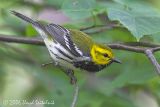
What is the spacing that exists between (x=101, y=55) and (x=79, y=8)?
304 mm

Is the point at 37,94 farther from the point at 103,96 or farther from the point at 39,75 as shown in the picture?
the point at 103,96

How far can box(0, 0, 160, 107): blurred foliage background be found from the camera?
262cm

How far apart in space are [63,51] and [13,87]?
7.21 feet

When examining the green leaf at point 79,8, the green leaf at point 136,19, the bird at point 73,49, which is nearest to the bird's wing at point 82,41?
the bird at point 73,49

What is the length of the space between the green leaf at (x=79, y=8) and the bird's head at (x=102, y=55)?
8.3 inches

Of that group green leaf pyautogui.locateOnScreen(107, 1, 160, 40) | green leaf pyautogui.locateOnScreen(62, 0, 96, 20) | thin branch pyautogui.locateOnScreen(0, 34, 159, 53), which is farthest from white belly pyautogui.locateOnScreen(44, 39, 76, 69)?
green leaf pyautogui.locateOnScreen(107, 1, 160, 40)

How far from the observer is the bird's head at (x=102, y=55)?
Result: 2723 mm

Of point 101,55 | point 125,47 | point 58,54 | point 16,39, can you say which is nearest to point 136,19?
point 125,47

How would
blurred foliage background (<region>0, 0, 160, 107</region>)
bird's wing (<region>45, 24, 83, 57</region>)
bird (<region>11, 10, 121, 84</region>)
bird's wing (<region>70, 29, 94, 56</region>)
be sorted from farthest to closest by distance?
bird's wing (<region>45, 24, 83, 57</region>) < bird's wing (<region>70, 29, 94, 56</region>) < bird (<region>11, 10, 121, 84</region>) < blurred foliage background (<region>0, 0, 160, 107</region>)

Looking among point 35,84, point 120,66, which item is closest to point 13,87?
point 35,84

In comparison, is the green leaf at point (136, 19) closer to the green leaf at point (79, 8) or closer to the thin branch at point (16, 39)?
the green leaf at point (79, 8)

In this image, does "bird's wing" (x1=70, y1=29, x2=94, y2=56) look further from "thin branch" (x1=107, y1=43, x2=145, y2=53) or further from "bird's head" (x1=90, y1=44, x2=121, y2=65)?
"thin branch" (x1=107, y1=43, x2=145, y2=53)

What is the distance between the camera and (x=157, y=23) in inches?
99.4

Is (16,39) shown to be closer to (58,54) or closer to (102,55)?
(58,54)
